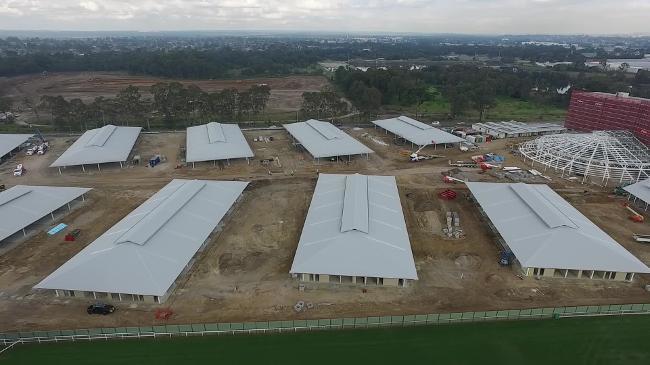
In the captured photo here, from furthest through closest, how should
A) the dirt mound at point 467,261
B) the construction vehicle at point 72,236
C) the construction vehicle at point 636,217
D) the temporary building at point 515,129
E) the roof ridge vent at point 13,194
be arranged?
1. the temporary building at point 515,129
2. the construction vehicle at point 636,217
3. the roof ridge vent at point 13,194
4. the construction vehicle at point 72,236
5. the dirt mound at point 467,261

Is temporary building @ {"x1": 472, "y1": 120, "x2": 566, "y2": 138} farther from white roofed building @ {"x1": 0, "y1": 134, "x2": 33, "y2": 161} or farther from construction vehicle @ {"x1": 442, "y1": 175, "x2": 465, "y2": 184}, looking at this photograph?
white roofed building @ {"x1": 0, "y1": 134, "x2": 33, "y2": 161}

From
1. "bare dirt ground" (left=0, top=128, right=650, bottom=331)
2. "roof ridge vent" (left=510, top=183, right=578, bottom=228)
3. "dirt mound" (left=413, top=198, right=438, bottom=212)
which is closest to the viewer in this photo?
"bare dirt ground" (left=0, top=128, right=650, bottom=331)

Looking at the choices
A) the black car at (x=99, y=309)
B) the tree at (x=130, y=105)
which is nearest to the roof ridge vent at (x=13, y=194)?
the black car at (x=99, y=309)

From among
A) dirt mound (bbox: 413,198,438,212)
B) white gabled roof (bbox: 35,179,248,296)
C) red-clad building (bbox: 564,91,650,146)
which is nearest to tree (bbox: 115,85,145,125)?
white gabled roof (bbox: 35,179,248,296)

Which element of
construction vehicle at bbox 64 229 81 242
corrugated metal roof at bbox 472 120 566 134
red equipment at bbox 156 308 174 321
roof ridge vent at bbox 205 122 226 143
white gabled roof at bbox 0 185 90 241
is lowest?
red equipment at bbox 156 308 174 321

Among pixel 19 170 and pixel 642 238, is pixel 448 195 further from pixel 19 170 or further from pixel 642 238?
pixel 19 170

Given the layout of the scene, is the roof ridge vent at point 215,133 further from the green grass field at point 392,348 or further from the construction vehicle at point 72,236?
the green grass field at point 392,348

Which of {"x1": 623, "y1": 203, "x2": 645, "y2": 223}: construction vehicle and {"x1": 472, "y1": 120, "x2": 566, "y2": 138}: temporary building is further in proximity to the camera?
{"x1": 472, "y1": 120, "x2": 566, "y2": 138}: temporary building

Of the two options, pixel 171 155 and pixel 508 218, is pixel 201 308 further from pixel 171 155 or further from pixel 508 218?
pixel 171 155

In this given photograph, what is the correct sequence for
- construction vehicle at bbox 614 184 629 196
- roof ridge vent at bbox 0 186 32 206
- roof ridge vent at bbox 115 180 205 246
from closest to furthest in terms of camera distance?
roof ridge vent at bbox 115 180 205 246
roof ridge vent at bbox 0 186 32 206
construction vehicle at bbox 614 184 629 196
